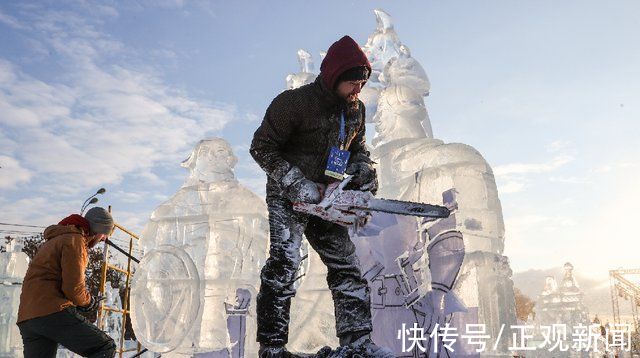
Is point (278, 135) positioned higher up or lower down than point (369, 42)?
lower down

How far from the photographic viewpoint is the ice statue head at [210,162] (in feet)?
20.7

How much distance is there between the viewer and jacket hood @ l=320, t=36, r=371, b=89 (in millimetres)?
2523

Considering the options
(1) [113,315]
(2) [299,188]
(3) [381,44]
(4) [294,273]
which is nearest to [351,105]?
(2) [299,188]

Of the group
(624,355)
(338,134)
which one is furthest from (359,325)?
(624,355)

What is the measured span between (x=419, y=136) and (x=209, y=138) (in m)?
2.70

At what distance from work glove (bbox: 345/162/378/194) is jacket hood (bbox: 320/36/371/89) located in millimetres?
433

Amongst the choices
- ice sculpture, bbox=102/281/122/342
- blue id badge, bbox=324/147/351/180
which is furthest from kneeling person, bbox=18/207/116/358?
ice sculpture, bbox=102/281/122/342

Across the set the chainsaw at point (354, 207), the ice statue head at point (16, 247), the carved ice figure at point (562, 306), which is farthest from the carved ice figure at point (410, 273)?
the ice statue head at point (16, 247)

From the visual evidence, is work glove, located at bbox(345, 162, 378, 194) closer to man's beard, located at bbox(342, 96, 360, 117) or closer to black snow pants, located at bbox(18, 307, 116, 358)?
man's beard, located at bbox(342, 96, 360, 117)

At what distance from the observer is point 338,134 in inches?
104

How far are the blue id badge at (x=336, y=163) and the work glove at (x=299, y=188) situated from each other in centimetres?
15

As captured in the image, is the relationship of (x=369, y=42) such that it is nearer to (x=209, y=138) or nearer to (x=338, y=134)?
(x=209, y=138)

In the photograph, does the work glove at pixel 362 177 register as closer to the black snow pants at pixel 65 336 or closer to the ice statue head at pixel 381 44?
the black snow pants at pixel 65 336

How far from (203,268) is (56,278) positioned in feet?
8.43
